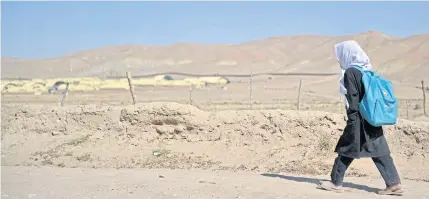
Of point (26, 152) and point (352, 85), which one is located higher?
point (352, 85)

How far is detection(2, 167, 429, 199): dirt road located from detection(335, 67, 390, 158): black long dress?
483 mm

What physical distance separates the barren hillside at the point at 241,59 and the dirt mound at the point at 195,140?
56.6 meters

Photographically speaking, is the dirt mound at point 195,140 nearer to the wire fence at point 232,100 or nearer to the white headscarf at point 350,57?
the white headscarf at point 350,57

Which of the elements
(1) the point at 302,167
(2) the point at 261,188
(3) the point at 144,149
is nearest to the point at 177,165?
(3) the point at 144,149

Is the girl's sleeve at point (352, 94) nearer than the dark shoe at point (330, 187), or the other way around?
the girl's sleeve at point (352, 94)

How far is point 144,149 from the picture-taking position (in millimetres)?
9703

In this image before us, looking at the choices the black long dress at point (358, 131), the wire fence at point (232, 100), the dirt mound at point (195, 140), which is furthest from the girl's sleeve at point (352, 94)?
the wire fence at point (232, 100)

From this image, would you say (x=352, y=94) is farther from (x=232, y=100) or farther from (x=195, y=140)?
(x=232, y=100)

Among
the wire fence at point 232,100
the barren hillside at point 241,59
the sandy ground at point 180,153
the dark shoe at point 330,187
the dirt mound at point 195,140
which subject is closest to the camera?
the dark shoe at point 330,187

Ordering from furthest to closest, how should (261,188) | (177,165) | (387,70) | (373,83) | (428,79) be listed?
1. (387,70)
2. (428,79)
3. (177,165)
4. (261,188)
5. (373,83)

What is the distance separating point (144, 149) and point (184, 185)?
337 cm

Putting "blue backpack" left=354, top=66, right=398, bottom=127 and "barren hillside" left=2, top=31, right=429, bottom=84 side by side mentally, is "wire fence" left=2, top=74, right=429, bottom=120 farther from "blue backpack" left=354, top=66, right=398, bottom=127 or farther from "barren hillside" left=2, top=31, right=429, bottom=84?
"barren hillside" left=2, top=31, right=429, bottom=84

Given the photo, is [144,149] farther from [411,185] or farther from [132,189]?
[411,185]

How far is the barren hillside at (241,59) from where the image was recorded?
244ft
